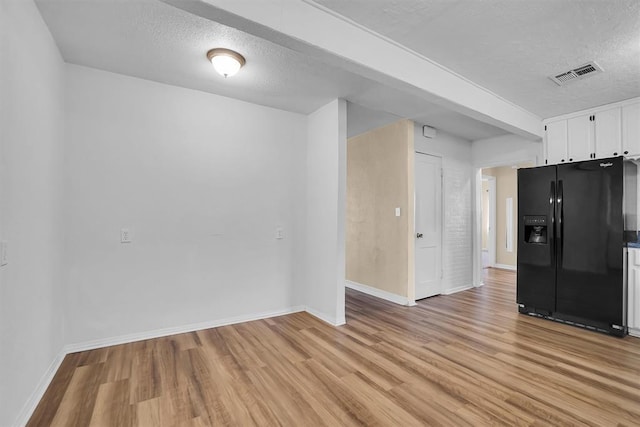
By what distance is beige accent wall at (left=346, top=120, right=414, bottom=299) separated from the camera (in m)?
4.37

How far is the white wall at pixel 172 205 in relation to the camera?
2797 mm

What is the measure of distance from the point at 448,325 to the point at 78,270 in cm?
383

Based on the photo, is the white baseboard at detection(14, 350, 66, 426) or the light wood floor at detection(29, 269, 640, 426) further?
the light wood floor at detection(29, 269, 640, 426)

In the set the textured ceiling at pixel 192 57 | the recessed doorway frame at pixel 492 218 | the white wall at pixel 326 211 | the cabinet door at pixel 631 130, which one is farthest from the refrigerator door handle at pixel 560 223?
the recessed doorway frame at pixel 492 218

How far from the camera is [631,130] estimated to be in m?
3.40

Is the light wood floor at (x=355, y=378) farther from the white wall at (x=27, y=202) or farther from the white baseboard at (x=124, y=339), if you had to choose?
the white wall at (x=27, y=202)

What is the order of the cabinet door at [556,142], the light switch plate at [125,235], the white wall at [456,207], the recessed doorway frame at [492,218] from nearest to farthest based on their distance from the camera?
the light switch plate at [125,235] → the cabinet door at [556,142] → the white wall at [456,207] → the recessed doorway frame at [492,218]

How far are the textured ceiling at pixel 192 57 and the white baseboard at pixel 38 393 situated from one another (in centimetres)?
252

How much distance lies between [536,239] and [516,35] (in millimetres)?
2655

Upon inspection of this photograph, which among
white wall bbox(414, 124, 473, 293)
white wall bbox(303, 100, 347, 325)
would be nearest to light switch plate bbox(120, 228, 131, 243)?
white wall bbox(303, 100, 347, 325)

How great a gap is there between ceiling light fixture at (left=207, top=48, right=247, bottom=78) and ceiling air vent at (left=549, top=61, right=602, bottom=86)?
2.96m

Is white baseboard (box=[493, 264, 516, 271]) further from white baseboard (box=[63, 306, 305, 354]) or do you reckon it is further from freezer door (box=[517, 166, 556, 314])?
white baseboard (box=[63, 306, 305, 354])

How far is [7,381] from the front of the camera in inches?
63.8

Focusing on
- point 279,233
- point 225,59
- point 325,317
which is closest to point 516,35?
point 225,59
